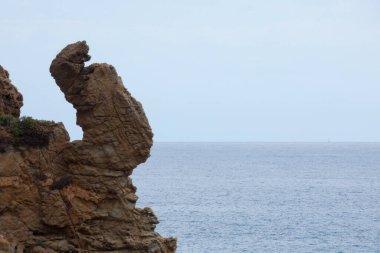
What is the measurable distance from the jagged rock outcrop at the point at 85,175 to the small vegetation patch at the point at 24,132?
31mm

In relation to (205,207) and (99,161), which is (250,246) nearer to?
(205,207)

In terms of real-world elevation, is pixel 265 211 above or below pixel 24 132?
below

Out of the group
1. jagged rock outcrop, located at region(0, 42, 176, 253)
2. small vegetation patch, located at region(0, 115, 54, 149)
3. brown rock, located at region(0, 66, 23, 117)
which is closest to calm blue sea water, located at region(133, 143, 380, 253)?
brown rock, located at region(0, 66, 23, 117)

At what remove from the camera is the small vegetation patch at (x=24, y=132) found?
25.4 meters

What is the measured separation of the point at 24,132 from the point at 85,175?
225 cm

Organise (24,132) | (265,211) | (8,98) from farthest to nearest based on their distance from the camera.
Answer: (265,211) → (8,98) → (24,132)

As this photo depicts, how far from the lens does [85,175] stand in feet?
83.9

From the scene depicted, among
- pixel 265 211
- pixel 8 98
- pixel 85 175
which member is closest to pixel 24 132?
pixel 8 98

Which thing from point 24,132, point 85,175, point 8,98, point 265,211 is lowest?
point 265,211

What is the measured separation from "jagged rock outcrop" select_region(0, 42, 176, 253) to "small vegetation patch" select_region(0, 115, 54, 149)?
3 centimetres

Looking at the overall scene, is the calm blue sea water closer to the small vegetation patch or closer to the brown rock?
the brown rock

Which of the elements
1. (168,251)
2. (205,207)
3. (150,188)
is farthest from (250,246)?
(150,188)

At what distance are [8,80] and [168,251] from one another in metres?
7.43

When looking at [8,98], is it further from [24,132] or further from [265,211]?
[265,211]
